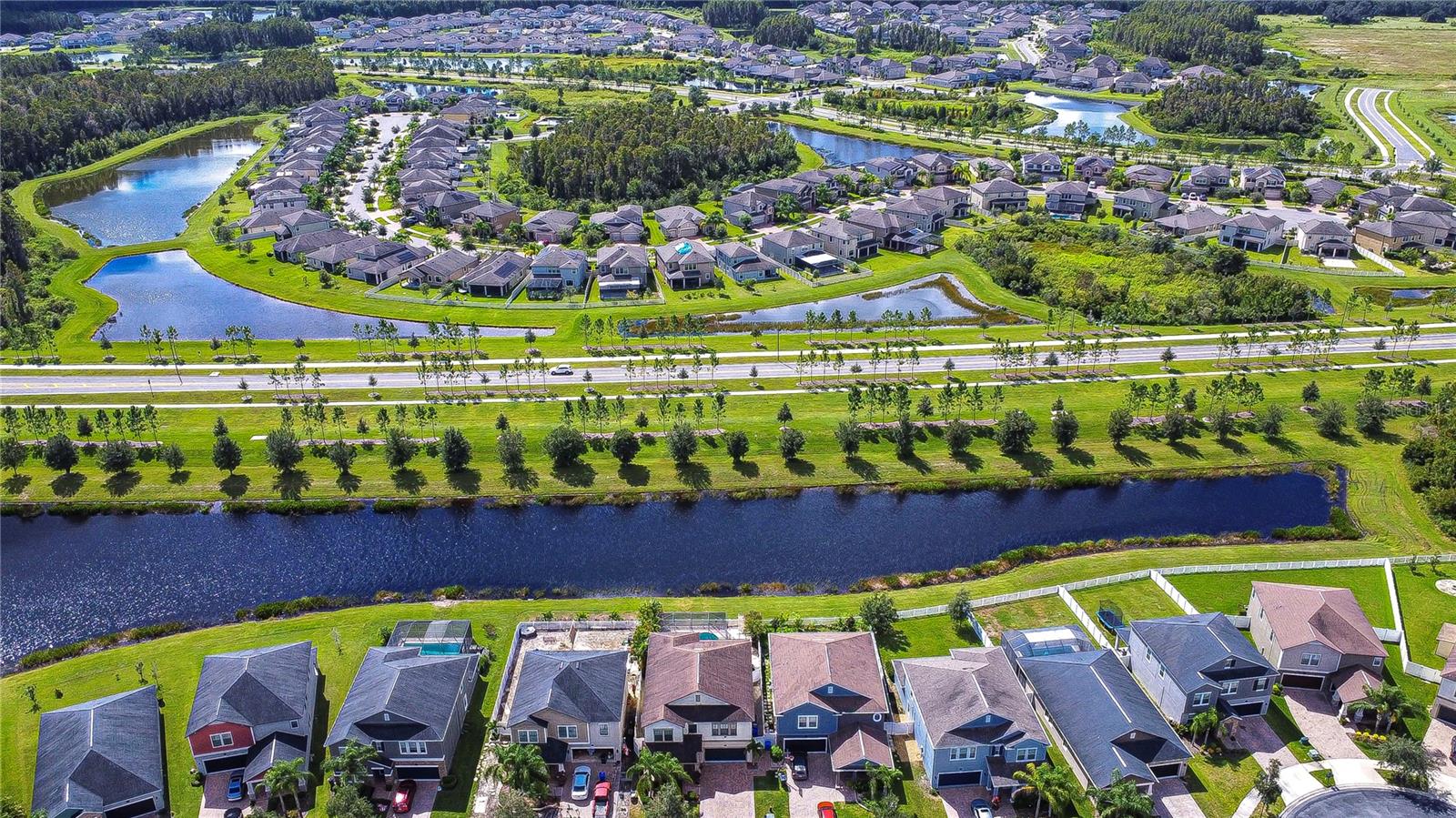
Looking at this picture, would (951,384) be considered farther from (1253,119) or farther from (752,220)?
(1253,119)

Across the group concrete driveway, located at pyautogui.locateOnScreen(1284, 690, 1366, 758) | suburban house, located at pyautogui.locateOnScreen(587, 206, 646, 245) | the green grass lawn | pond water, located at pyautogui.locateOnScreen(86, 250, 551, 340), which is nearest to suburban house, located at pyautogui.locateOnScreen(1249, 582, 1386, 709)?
concrete driveway, located at pyautogui.locateOnScreen(1284, 690, 1366, 758)

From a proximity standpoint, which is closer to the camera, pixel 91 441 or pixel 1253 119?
pixel 91 441

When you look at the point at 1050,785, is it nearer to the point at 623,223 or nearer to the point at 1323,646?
the point at 1323,646

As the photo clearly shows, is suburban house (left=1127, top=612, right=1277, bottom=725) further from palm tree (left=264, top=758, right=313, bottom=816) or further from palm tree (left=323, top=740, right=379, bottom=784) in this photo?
palm tree (left=264, top=758, right=313, bottom=816)

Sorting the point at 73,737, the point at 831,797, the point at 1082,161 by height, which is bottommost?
the point at 831,797

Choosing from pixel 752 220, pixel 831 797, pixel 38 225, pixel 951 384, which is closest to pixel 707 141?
pixel 752 220

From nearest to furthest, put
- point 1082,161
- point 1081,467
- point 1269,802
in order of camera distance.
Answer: point 1269,802, point 1081,467, point 1082,161
